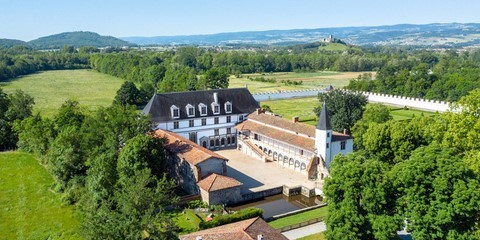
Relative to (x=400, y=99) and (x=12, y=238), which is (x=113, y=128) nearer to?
(x=12, y=238)

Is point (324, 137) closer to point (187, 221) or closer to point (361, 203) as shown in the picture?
point (187, 221)

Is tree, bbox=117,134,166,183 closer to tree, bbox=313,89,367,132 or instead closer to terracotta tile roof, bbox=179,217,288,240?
terracotta tile roof, bbox=179,217,288,240

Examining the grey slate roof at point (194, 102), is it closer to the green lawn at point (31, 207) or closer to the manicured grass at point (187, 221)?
the green lawn at point (31, 207)

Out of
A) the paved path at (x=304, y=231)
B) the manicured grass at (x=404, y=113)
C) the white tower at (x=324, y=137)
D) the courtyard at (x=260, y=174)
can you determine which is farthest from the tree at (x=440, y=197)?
the manicured grass at (x=404, y=113)

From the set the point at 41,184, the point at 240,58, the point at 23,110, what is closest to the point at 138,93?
the point at 23,110

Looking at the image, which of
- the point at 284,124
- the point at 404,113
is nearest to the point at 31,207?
the point at 284,124
